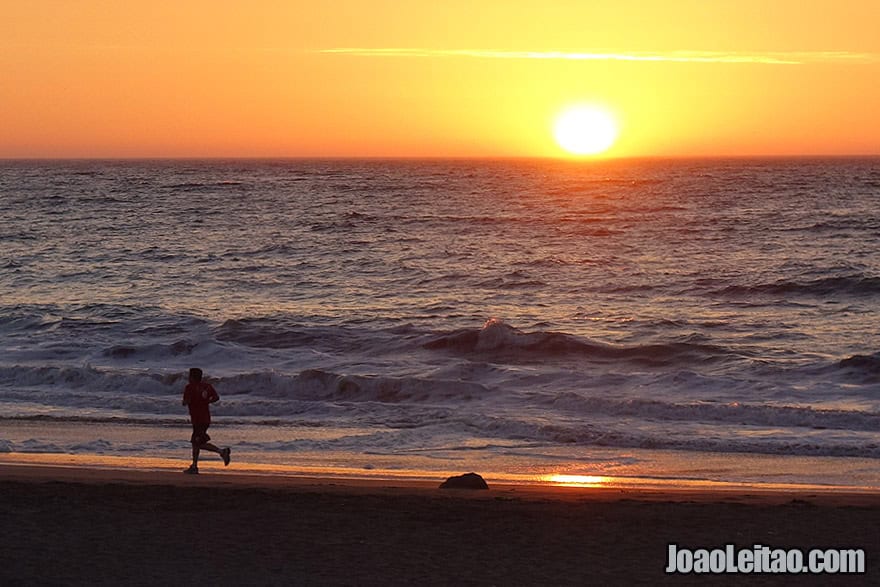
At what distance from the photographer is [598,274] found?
3650 centimetres

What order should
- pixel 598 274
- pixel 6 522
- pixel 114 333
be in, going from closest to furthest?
pixel 6 522 < pixel 114 333 < pixel 598 274

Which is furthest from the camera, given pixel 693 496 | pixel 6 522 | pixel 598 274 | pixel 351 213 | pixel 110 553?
pixel 351 213

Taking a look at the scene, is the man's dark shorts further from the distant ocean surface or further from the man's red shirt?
the distant ocean surface

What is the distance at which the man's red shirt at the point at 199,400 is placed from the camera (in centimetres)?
1340

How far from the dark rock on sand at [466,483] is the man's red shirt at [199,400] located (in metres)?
3.28

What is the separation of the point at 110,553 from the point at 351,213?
54.3 m

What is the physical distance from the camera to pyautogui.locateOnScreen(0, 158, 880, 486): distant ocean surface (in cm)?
1608

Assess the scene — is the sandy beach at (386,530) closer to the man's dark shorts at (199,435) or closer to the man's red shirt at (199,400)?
the man's dark shorts at (199,435)

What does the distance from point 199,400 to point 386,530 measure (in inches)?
173

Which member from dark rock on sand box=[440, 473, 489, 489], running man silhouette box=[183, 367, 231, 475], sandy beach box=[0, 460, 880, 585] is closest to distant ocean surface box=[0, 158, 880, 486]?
running man silhouette box=[183, 367, 231, 475]

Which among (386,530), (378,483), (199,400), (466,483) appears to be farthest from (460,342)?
(386,530)

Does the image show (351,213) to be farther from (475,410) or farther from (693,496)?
(693,496)

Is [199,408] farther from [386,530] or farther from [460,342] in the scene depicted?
[460,342]

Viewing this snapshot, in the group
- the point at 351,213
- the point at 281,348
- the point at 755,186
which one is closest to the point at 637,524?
the point at 281,348
